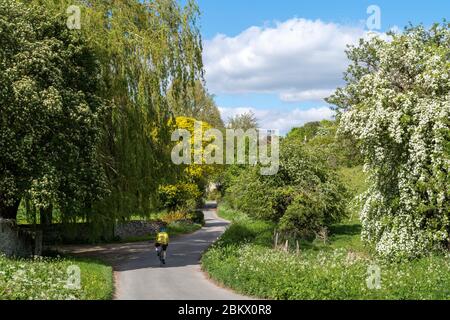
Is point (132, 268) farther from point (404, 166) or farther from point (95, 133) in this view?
point (404, 166)

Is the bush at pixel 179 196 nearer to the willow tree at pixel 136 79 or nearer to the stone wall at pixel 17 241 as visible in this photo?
the willow tree at pixel 136 79

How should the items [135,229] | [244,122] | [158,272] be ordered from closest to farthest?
[158,272] → [135,229] → [244,122]

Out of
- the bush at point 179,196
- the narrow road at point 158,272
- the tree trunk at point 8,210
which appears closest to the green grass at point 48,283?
the narrow road at point 158,272

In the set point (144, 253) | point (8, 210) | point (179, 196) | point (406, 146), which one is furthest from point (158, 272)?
point (179, 196)

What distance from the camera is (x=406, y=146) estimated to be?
705 inches

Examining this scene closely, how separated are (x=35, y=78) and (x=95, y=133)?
3087 mm

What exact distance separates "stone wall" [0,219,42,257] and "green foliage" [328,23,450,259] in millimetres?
13335

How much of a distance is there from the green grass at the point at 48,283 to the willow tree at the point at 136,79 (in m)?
6.26

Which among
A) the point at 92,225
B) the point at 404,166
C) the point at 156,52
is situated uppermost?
the point at 156,52

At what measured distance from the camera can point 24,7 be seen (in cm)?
2041


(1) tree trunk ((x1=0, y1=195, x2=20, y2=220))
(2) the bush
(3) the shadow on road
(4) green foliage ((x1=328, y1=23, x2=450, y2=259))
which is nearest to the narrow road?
(3) the shadow on road

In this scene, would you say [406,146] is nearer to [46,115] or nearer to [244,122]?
[46,115]

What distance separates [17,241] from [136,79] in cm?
884
